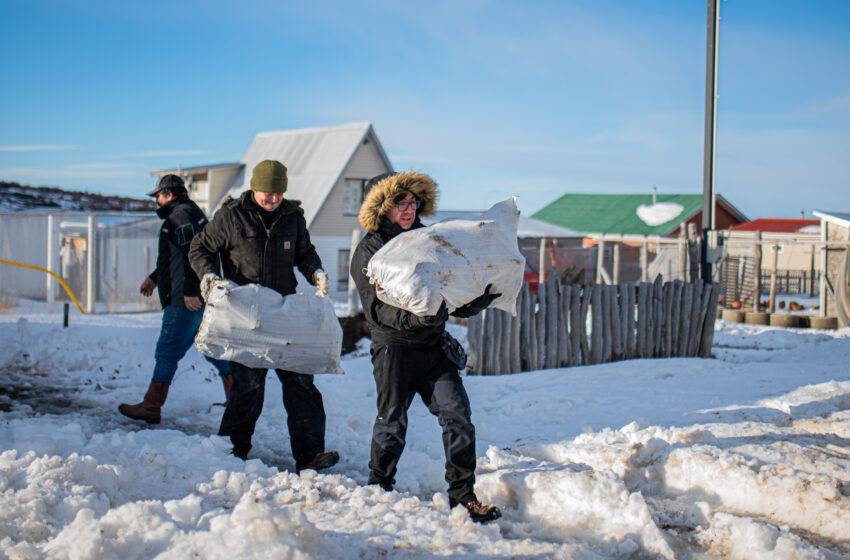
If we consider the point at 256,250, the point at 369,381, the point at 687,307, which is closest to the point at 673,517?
the point at 256,250

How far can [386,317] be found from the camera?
389 centimetres

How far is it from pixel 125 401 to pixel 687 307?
7.59 metres

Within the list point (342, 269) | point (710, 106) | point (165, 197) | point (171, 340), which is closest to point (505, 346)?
point (171, 340)

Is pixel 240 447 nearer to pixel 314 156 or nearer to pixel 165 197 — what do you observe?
pixel 165 197

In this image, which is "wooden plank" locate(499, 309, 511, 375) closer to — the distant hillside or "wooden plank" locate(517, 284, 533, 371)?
"wooden plank" locate(517, 284, 533, 371)

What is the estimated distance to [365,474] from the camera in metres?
4.70

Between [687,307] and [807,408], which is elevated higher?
[687,307]

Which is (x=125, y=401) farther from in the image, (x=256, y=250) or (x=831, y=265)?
(x=831, y=265)

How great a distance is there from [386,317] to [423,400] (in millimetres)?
508

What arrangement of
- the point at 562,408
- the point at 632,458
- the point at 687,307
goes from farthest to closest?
the point at 687,307 → the point at 562,408 → the point at 632,458

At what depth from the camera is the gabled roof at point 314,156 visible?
23875mm

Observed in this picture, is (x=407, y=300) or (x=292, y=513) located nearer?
(x=292, y=513)

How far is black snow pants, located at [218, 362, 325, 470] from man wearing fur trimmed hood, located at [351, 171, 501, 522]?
76 centimetres

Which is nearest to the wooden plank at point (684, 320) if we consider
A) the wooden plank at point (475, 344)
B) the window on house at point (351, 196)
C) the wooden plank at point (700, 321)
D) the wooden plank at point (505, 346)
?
the wooden plank at point (700, 321)
